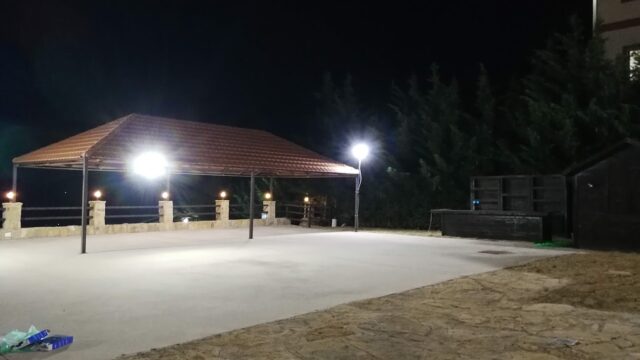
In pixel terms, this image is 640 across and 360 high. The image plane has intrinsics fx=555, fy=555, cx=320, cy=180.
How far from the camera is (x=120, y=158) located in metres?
14.4

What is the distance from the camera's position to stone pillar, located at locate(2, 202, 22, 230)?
16312 millimetres

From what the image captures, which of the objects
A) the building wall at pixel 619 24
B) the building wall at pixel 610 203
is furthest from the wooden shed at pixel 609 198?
the building wall at pixel 619 24

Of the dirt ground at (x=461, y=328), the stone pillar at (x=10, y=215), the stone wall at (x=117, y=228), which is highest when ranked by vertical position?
the stone pillar at (x=10, y=215)

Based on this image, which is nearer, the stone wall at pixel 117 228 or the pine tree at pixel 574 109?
the stone wall at pixel 117 228

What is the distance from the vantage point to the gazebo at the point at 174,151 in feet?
48.0

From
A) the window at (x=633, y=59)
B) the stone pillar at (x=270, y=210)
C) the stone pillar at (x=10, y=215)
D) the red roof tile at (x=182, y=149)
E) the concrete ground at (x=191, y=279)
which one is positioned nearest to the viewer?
the concrete ground at (x=191, y=279)

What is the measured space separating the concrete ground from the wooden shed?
1314mm

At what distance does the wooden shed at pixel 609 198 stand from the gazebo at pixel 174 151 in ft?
28.0

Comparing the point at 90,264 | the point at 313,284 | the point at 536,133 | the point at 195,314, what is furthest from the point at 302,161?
the point at 195,314

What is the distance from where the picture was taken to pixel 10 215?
1636 cm

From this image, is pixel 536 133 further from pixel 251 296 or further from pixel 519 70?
pixel 251 296

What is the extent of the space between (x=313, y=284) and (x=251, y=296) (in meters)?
1.36

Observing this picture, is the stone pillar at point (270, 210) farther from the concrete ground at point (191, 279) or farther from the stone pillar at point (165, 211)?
the concrete ground at point (191, 279)

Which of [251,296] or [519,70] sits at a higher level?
[519,70]
